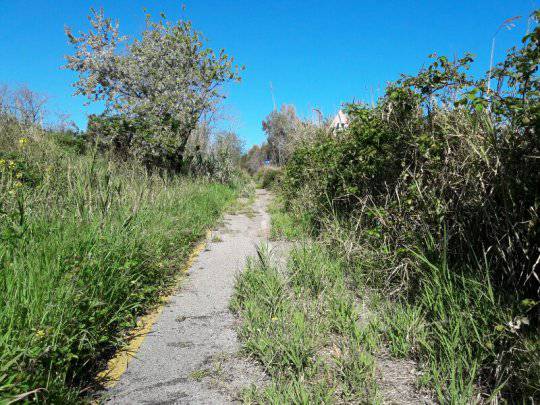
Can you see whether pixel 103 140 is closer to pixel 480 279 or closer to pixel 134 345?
pixel 134 345

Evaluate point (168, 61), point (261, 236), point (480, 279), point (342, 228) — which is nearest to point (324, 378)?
point (480, 279)

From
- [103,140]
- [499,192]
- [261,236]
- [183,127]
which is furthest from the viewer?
[183,127]

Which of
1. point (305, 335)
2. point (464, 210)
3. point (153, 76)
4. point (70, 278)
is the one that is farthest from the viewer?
point (153, 76)

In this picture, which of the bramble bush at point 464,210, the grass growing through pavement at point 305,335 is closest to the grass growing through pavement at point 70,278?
the grass growing through pavement at point 305,335

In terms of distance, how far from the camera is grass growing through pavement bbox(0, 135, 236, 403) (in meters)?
2.12

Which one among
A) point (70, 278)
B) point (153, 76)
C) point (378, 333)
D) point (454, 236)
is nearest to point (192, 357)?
point (70, 278)

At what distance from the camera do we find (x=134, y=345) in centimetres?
309

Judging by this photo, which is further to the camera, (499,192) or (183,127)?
(183,127)

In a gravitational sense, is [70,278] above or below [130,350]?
above

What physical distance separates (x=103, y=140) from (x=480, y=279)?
39.9 feet

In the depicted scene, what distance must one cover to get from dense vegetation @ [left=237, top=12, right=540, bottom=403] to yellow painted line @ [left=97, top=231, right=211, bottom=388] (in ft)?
3.09

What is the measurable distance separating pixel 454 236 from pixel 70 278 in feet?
11.6

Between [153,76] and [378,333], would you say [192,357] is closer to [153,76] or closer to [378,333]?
[378,333]

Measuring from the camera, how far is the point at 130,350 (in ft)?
9.77
